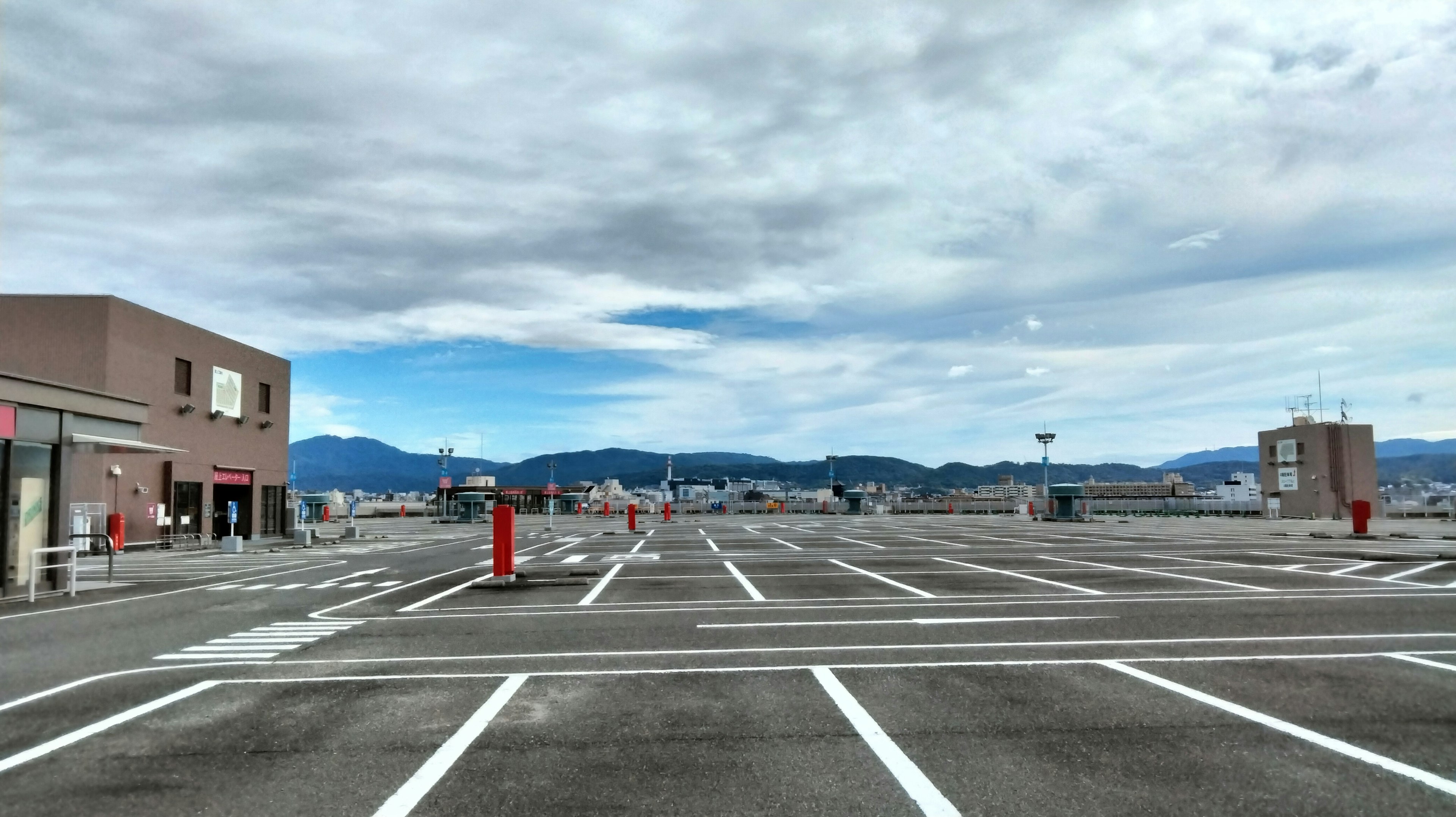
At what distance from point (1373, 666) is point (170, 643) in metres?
14.2

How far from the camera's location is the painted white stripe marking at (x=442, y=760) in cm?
496

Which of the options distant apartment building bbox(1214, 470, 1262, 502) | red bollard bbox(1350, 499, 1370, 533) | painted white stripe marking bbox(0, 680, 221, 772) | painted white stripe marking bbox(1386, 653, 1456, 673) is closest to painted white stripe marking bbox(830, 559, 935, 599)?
painted white stripe marking bbox(1386, 653, 1456, 673)

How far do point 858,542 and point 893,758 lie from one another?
27131 millimetres

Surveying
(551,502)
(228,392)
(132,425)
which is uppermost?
(228,392)

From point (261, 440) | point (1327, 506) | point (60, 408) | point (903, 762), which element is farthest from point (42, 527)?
point (1327, 506)

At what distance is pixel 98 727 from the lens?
683 centimetres

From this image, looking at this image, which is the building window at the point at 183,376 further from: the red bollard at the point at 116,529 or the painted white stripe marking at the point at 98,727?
the painted white stripe marking at the point at 98,727

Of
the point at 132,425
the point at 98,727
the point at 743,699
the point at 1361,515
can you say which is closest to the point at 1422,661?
the point at 743,699

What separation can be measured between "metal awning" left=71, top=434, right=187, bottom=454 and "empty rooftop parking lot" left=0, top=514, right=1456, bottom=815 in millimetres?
4035

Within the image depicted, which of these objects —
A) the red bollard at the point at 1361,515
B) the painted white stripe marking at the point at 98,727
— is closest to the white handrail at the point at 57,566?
the painted white stripe marking at the point at 98,727

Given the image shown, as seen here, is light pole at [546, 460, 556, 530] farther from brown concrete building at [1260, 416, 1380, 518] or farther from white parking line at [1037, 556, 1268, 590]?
brown concrete building at [1260, 416, 1380, 518]

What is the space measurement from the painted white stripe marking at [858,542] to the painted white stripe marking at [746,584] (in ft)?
27.5

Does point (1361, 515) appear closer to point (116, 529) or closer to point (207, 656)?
point (207, 656)

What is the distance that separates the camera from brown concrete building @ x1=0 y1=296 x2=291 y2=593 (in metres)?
17.3
